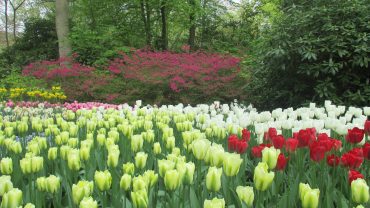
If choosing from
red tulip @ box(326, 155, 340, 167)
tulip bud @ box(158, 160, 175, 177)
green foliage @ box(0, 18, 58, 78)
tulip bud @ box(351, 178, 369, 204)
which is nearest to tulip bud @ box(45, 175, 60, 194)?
tulip bud @ box(158, 160, 175, 177)

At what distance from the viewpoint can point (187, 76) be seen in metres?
8.34

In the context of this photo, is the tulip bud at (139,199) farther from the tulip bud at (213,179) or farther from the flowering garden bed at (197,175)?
the tulip bud at (213,179)

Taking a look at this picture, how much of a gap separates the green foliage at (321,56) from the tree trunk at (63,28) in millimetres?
9205

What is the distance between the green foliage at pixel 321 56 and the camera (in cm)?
606

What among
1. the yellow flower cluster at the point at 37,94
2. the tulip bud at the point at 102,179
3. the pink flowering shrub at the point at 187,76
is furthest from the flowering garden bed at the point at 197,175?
the yellow flower cluster at the point at 37,94

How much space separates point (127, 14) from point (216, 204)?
16.2 meters

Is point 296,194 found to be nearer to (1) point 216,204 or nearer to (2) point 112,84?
(1) point 216,204

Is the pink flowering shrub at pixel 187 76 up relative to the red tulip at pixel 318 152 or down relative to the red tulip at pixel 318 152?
up

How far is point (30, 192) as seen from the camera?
6.61 feet

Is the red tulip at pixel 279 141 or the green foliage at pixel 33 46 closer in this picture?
the red tulip at pixel 279 141

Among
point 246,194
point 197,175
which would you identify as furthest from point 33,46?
point 246,194

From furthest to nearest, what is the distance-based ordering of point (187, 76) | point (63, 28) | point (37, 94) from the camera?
point (63, 28)
point (37, 94)
point (187, 76)

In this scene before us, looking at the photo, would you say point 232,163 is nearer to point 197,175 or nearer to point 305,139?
point 197,175

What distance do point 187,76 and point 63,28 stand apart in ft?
26.2
